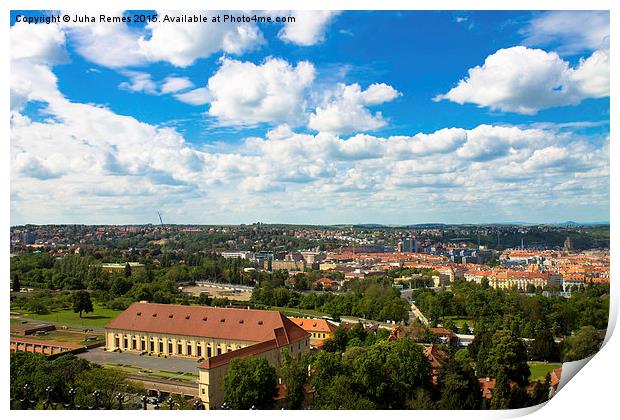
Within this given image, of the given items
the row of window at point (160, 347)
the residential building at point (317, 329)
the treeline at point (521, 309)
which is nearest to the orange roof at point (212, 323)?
the row of window at point (160, 347)

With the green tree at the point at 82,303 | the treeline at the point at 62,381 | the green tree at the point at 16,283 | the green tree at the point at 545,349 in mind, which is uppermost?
the green tree at the point at 16,283

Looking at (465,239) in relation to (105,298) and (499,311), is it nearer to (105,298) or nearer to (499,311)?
(499,311)

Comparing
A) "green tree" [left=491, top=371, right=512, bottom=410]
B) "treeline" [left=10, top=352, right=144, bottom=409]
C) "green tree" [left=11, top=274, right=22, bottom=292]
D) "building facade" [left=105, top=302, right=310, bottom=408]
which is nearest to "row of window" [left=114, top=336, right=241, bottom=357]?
"building facade" [left=105, top=302, right=310, bottom=408]

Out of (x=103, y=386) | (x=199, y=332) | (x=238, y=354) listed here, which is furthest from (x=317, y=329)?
(x=103, y=386)

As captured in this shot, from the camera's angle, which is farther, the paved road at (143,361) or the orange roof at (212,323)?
the orange roof at (212,323)

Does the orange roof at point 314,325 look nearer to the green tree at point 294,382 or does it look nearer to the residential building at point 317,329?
the residential building at point 317,329

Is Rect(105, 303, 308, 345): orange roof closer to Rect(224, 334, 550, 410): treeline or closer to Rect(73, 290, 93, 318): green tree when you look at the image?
Rect(73, 290, 93, 318): green tree

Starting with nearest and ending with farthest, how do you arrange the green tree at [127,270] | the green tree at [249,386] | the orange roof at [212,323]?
the green tree at [249,386], the orange roof at [212,323], the green tree at [127,270]
